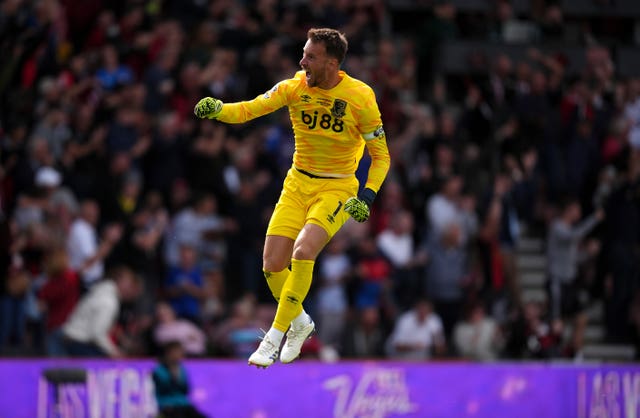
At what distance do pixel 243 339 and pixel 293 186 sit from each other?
6783 millimetres

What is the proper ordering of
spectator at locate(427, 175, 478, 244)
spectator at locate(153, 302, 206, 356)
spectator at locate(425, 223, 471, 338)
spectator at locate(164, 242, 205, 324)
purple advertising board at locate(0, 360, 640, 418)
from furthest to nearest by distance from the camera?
spectator at locate(427, 175, 478, 244)
spectator at locate(425, 223, 471, 338)
spectator at locate(164, 242, 205, 324)
spectator at locate(153, 302, 206, 356)
purple advertising board at locate(0, 360, 640, 418)

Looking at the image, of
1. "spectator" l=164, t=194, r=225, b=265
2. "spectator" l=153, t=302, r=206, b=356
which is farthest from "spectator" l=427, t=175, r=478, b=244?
"spectator" l=153, t=302, r=206, b=356

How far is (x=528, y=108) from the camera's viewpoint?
22641 mm

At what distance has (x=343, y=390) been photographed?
59.6 feet

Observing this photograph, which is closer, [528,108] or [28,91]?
[28,91]

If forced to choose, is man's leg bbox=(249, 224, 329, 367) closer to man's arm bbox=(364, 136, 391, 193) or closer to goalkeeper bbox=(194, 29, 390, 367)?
goalkeeper bbox=(194, 29, 390, 367)

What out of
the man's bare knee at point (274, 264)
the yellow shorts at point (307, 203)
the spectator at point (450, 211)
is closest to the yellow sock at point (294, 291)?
the man's bare knee at point (274, 264)

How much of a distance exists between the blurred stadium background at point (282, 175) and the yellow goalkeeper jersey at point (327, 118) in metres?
6.05

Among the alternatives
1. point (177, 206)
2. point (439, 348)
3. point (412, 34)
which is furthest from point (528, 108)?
point (177, 206)

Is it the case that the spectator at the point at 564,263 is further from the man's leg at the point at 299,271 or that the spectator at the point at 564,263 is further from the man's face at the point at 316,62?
the man's face at the point at 316,62

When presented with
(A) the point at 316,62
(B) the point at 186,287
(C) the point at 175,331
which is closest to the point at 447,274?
(B) the point at 186,287

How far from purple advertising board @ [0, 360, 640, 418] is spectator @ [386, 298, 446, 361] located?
0.56 metres

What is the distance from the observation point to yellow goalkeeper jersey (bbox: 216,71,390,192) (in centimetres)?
1109

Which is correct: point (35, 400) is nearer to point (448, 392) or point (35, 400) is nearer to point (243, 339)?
point (243, 339)
